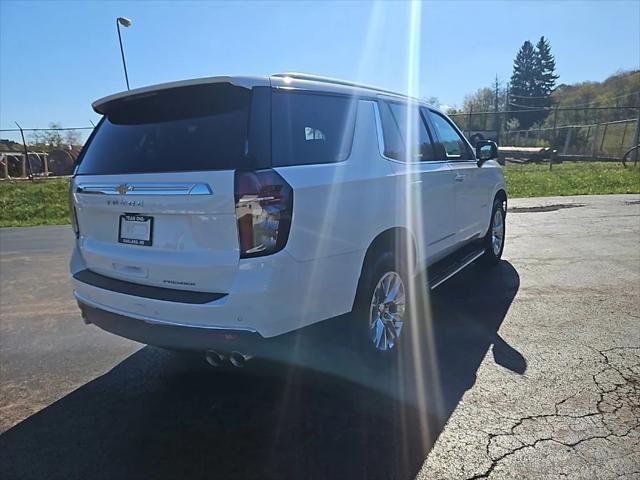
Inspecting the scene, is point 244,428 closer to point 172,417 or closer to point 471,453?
point 172,417

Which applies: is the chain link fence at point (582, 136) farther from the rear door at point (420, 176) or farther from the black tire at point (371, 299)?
the black tire at point (371, 299)

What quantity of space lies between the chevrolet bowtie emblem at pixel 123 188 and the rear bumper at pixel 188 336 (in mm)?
759

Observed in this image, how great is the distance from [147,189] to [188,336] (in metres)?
0.87

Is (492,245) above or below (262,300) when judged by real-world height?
below

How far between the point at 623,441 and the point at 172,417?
259 centimetres

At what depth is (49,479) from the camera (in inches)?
94.1

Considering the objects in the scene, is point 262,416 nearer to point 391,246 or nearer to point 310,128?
point 391,246

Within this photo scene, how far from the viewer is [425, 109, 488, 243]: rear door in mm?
4750

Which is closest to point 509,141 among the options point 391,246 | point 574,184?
point 574,184

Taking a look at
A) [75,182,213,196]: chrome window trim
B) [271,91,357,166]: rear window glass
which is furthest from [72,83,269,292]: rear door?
[271,91,357,166]: rear window glass

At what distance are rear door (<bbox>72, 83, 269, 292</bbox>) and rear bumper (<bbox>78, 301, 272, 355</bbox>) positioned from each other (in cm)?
23

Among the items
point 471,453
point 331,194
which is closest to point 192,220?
point 331,194

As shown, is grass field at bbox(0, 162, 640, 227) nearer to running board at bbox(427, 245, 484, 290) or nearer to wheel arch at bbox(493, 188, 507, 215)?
wheel arch at bbox(493, 188, 507, 215)

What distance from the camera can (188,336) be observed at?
8.49ft
